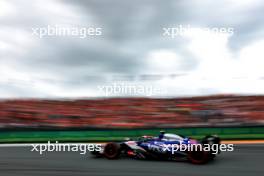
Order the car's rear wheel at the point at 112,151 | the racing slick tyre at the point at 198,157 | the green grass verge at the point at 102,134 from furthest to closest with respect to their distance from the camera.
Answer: the green grass verge at the point at 102,134
the car's rear wheel at the point at 112,151
the racing slick tyre at the point at 198,157

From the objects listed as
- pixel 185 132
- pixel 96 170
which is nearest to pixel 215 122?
pixel 185 132

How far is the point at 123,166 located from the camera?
9930 millimetres

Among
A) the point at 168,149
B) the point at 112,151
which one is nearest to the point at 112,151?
the point at 112,151

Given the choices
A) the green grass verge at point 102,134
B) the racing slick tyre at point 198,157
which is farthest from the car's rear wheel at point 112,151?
the green grass verge at point 102,134

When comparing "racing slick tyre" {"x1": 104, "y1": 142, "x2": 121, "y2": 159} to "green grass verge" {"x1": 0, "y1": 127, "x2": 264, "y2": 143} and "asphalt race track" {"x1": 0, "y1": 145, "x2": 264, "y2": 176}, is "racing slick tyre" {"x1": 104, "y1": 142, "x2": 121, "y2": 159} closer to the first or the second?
"asphalt race track" {"x1": 0, "y1": 145, "x2": 264, "y2": 176}

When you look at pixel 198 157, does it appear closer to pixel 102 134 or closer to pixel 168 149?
pixel 168 149

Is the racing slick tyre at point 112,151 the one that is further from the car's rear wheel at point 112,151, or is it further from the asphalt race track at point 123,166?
the asphalt race track at point 123,166

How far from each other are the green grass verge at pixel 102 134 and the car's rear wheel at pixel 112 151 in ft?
16.9

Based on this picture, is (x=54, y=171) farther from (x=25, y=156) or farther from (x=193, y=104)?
(x=193, y=104)

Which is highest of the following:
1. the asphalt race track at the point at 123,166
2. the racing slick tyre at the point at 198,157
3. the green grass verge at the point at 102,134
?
the green grass verge at the point at 102,134

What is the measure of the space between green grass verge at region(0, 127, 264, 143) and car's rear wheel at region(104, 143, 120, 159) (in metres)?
5.15

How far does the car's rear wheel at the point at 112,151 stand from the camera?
11086mm

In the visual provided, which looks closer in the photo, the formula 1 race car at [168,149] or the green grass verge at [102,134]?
the formula 1 race car at [168,149]

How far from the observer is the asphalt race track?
908cm
